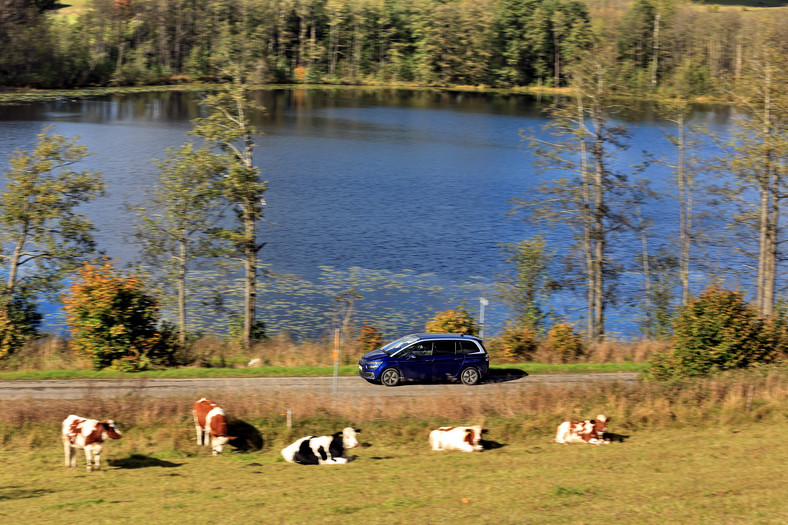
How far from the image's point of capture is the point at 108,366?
1225 inches

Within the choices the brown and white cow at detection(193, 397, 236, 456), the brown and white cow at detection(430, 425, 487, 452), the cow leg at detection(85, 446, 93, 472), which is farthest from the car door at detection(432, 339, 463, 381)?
the cow leg at detection(85, 446, 93, 472)

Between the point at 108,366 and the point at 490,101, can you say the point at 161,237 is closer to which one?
the point at 108,366

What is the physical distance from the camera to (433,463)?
2112 cm

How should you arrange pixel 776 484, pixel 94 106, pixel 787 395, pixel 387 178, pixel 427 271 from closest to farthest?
pixel 776 484 < pixel 787 395 < pixel 427 271 < pixel 387 178 < pixel 94 106

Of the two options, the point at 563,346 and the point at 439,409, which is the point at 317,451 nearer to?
the point at 439,409

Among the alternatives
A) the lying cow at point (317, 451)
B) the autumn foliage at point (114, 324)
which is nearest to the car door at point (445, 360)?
the lying cow at point (317, 451)

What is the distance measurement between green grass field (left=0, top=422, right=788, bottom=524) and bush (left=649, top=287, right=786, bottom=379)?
21.4 ft

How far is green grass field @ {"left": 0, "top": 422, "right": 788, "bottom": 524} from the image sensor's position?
16250 mm

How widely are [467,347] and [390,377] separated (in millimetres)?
3158

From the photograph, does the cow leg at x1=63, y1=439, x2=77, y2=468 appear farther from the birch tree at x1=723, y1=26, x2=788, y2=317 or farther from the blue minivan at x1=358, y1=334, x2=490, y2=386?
the birch tree at x1=723, y1=26, x2=788, y2=317

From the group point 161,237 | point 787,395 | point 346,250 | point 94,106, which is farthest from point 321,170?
point 787,395

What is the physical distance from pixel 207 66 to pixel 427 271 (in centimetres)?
10071

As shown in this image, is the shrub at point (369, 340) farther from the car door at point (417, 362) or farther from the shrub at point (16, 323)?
the shrub at point (16, 323)

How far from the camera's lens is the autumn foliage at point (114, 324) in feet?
102
